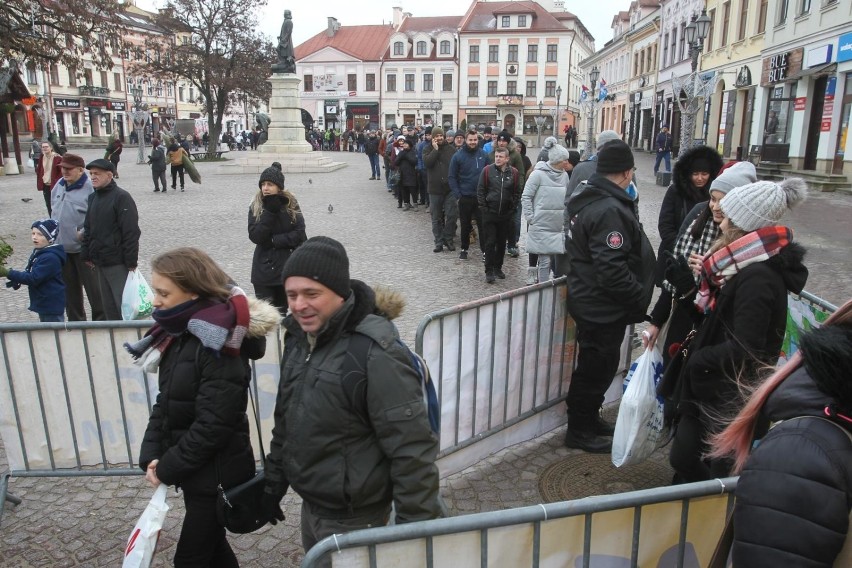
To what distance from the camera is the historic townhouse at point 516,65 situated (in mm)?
70000

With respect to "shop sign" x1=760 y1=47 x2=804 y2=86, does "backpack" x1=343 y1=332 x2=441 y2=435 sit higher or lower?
lower

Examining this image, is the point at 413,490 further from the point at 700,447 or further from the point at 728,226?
the point at 728,226

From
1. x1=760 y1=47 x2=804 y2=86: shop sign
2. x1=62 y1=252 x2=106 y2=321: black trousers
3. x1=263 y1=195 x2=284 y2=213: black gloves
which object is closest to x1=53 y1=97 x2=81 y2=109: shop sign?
x1=760 y1=47 x2=804 y2=86: shop sign

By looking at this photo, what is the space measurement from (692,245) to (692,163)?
1.41 m

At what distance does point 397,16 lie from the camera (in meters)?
77.9

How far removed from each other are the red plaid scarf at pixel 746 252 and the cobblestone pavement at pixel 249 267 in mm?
1728

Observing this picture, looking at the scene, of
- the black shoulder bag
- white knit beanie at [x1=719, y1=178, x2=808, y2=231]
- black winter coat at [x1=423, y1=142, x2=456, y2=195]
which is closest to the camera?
the black shoulder bag

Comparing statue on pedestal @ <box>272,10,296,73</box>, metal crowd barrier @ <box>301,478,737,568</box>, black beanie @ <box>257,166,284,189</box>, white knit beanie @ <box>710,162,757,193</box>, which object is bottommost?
metal crowd barrier @ <box>301,478,737,568</box>

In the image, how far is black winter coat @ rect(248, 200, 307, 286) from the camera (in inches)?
224

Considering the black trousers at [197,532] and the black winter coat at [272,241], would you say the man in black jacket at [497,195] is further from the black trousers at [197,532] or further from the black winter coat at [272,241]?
the black trousers at [197,532]

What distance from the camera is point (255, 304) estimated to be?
2.78 metres

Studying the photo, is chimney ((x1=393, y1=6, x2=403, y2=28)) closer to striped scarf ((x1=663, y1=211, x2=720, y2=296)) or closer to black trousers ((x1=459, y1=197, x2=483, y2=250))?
black trousers ((x1=459, y1=197, x2=483, y2=250))

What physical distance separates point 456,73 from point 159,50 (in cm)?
3991

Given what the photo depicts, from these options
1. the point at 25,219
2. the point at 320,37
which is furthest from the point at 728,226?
the point at 320,37
